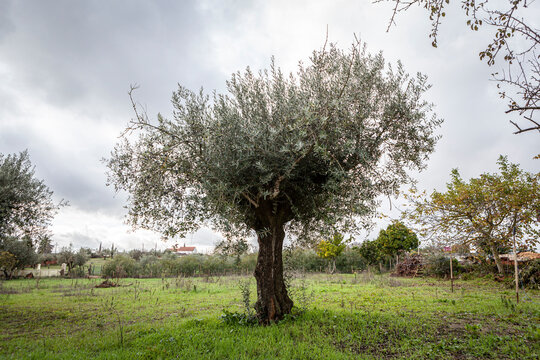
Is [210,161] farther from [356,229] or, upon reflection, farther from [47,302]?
[47,302]

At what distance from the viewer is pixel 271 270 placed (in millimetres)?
9445

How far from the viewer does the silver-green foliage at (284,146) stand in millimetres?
7918

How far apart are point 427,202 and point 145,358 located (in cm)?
1785

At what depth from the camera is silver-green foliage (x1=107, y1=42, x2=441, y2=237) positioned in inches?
312

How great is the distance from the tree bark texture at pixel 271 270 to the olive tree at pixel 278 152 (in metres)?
0.03

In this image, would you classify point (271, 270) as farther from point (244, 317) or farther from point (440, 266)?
point (440, 266)

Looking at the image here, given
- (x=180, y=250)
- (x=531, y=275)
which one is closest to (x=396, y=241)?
(x=531, y=275)

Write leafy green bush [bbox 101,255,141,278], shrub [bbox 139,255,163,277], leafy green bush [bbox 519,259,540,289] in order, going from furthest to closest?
1. shrub [bbox 139,255,163,277]
2. leafy green bush [bbox 101,255,141,278]
3. leafy green bush [bbox 519,259,540,289]

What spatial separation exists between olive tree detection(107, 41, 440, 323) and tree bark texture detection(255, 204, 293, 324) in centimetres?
3

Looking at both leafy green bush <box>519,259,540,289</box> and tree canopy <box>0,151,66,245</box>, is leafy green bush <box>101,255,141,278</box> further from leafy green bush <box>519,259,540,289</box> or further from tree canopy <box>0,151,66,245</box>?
leafy green bush <box>519,259,540,289</box>

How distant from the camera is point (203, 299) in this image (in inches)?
645

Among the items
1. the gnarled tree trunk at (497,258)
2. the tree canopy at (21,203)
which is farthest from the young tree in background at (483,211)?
the tree canopy at (21,203)

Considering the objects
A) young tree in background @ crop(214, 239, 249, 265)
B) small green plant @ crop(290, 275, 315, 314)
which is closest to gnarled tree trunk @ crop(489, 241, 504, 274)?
small green plant @ crop(290, 275, 315, 314)

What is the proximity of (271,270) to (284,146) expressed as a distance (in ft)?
14.4
